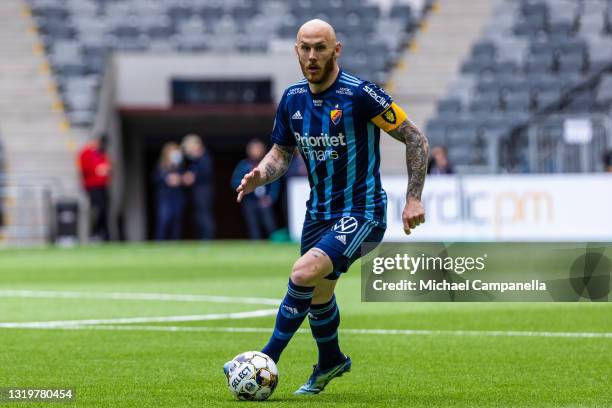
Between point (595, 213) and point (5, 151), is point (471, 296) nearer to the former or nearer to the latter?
point (595, 213)

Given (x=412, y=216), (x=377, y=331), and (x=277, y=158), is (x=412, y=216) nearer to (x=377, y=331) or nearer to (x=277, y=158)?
(x=277, y=158)

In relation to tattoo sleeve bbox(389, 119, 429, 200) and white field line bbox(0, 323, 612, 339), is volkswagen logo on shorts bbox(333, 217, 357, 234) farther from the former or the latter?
white field line bbox(0, 323, 612, 339)

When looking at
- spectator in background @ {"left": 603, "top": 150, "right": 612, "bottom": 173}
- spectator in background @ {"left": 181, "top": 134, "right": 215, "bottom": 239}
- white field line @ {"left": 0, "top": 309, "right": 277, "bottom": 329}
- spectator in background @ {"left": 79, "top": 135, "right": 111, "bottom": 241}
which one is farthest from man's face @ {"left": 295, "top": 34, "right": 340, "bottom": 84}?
spectator in background @ {"left": 79, "top": 135, "right": 111, "bottom": 241}

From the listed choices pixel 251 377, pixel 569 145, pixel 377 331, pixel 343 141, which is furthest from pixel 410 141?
pixel 569 145

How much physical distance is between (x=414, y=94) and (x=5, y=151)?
10.00 metres

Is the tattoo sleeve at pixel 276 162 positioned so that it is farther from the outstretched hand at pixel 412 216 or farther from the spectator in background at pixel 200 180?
the spectator in background at pixel 200 180

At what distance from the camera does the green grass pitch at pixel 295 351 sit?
692cm

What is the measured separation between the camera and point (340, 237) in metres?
6.89

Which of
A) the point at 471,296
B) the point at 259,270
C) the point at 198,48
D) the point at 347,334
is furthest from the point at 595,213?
the point at 471,296

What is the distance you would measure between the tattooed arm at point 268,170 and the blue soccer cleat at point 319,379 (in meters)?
1.06

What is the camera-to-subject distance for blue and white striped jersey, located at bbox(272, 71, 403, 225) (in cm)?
701

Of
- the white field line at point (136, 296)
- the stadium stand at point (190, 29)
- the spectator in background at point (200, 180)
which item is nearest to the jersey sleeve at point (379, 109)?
the white field line at point (136, 296)

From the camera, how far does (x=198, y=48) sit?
3175 cm

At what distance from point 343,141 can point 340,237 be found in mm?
534
